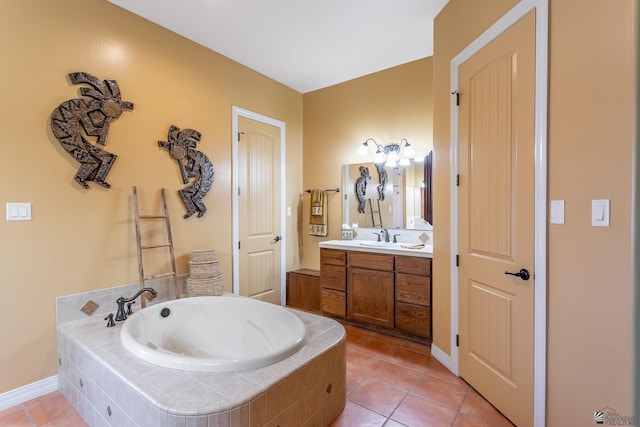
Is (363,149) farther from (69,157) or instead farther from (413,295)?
(69,157)

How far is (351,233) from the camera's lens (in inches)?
146

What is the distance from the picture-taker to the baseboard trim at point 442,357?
232 cm

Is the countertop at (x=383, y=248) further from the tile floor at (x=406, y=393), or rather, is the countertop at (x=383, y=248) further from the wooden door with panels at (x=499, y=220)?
the tile floor at (x=406, y=393)

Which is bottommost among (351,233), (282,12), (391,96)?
(351,233)

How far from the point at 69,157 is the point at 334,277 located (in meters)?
2.51

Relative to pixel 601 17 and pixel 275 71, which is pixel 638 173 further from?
pixel 275 71

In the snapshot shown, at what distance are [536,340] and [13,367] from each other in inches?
123

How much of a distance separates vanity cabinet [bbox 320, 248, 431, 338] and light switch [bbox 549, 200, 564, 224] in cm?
127

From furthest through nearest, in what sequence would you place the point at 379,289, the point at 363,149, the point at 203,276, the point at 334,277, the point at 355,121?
1. the point at 355,121
2. the point at 363,149
3. the point at 334,277
4. the point at 379,289
5. the point at 203,276

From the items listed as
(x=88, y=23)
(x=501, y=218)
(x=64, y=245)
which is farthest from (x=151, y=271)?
(x=501, y=218)

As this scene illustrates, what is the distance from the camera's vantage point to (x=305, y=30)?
2756 millimetres

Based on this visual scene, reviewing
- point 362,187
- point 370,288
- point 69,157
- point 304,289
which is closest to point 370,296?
point 370,288

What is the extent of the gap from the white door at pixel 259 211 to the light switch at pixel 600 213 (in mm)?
2935

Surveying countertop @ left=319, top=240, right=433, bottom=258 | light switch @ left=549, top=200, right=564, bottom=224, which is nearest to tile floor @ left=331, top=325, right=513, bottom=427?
countertop @ left=319, top=240, right=433, bottom=258
